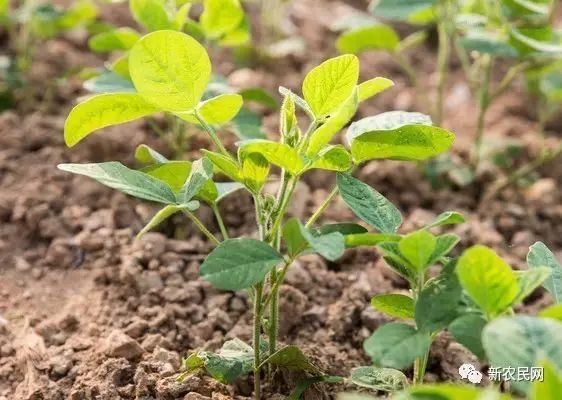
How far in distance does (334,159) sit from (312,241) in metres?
0.20

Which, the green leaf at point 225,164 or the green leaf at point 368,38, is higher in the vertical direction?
the green leaf at point 225,164

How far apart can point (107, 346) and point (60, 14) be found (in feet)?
4.20

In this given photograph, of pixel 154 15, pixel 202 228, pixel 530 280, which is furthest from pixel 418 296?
pixel 154 15

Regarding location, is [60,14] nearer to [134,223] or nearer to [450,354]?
[134,223]

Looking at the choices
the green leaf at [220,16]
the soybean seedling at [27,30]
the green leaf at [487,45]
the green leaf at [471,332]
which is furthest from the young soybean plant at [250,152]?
the soybean seedling at [27,30]

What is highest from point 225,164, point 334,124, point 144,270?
point 334,124

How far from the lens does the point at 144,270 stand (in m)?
1.87

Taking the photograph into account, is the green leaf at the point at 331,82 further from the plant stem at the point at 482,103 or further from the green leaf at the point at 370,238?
the plant stem at the point at 482,103

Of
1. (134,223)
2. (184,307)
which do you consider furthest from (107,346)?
(134,223)

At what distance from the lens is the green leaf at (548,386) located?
37.4 inches

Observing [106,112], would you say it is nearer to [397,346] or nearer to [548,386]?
[397,346]

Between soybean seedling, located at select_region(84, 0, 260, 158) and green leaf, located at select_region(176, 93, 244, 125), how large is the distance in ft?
1.00

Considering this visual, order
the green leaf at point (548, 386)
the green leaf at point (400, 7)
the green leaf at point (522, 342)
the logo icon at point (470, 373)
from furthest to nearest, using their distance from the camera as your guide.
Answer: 1. the green leaf at point (400, 7)
2. the logo icon at point (470, 373)
3. the green leaf at point (522, 342)
4. the green leaf at point (548, 386)

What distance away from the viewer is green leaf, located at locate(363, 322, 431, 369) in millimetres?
1154
